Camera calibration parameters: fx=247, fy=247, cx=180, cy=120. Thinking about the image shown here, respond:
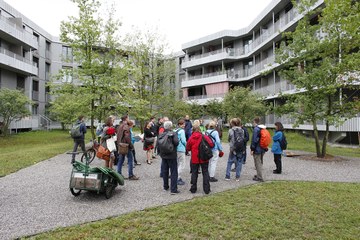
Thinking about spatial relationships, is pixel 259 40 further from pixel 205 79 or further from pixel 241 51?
pixel 205 79

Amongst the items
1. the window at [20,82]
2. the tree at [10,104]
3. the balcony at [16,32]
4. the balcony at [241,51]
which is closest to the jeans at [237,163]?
the tree at [10,104]

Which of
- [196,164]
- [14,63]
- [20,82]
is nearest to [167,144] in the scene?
[196,164]

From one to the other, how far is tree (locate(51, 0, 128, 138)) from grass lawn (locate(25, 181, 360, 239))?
28.8 feet

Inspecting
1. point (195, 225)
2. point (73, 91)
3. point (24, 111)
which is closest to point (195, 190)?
point (195, 225)

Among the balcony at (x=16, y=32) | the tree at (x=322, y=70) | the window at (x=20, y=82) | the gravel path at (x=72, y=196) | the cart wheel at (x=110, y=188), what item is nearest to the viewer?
the gravel path at (x=72, y=196)

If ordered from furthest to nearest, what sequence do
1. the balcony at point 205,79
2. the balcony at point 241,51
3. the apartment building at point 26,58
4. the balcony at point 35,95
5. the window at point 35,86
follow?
the balcony at point 205,79, the window at point 35,86, the balcony at point 35,95, the balcony at point 241,51, the apartment building at point 26,58

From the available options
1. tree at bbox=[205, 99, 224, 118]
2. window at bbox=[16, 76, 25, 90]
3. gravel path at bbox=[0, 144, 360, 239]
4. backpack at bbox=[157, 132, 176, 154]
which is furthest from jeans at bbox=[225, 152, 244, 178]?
window at bbox=[16, 76, 25, 90]

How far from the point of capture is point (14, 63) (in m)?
23.2

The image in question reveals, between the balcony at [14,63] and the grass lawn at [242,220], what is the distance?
925 inches

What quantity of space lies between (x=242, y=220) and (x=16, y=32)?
89.1ft

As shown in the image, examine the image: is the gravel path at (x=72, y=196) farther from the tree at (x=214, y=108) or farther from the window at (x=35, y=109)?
the window at (x=35, y=109)

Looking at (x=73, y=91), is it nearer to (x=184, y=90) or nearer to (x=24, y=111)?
(x=24, y=111)

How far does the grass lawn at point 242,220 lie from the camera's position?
3803 millimetres

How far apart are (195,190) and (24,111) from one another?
63.7ft
